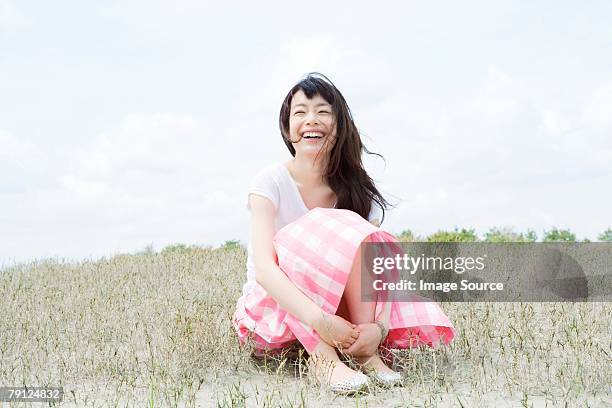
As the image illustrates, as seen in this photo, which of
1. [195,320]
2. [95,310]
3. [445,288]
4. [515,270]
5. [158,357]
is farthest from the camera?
[515,270]

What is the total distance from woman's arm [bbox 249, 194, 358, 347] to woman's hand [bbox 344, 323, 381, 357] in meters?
0.03

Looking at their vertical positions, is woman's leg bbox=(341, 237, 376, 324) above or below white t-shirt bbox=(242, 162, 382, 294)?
below

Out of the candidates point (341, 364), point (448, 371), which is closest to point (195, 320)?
point (341, 364)

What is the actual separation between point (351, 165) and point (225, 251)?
6242 mm

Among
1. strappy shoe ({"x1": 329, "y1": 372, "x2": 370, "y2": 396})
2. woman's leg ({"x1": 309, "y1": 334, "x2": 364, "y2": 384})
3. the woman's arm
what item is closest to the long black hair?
the woman's arm

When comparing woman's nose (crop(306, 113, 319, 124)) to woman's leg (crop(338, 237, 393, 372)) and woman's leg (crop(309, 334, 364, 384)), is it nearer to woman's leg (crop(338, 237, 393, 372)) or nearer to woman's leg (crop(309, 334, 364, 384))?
woman's leg (crop(338, 237, 393, 372))

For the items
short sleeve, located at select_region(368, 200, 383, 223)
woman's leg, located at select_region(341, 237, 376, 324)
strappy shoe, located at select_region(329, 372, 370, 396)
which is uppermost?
short sleeve, located at select_region(368, 200, 383, 223)

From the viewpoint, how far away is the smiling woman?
346cm

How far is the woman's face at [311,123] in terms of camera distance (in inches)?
153

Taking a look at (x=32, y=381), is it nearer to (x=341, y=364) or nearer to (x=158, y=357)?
(x=158, y=357)

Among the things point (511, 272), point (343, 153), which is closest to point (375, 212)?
point (343, 153)

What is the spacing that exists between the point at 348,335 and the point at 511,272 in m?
4.41

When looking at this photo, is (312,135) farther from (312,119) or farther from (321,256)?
(321,256)

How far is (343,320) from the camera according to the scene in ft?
11.2
